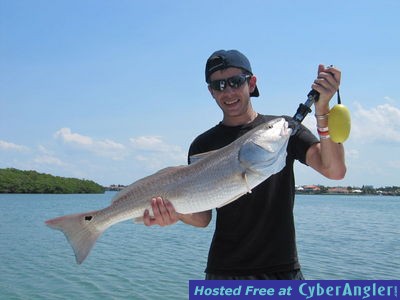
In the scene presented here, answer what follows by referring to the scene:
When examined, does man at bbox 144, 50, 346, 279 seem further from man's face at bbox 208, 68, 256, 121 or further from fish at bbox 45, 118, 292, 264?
→ fish at bbox 45, 118, 292, 264

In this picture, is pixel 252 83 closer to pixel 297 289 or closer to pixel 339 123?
pixel 339 123

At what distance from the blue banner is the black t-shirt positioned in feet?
1.67

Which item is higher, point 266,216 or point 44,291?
point 266,216

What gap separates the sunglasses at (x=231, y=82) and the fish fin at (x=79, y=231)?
1.50 meters

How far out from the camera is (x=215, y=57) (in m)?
3.83

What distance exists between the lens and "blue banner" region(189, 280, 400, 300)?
116 inches

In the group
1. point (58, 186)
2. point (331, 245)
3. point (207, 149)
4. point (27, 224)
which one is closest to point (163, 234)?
point (331, 245)

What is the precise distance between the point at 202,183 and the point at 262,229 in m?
0.61

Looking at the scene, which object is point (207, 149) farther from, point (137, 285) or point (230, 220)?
point (137, 285)

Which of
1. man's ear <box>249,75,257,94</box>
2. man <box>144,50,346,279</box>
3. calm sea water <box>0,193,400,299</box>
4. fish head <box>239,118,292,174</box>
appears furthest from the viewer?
calm sea water <box>0,193,400,299</box>

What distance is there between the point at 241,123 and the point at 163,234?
25838 mm

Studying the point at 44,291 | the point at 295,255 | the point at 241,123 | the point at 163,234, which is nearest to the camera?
the point at 295,255

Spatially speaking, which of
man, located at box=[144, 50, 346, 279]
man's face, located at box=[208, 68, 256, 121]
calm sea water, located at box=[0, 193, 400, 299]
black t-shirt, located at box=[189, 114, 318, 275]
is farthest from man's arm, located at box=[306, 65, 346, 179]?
calm sea water, located at box=[0, 193, 400, 299]

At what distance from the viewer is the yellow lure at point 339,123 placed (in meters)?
3.22
